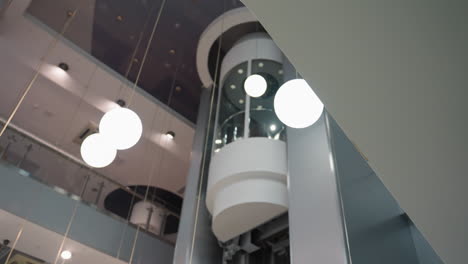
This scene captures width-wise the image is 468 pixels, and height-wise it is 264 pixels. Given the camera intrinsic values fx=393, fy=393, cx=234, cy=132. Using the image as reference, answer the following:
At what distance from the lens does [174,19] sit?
688cm

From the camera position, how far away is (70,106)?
8.44m

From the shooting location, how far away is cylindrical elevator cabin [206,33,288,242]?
452 cm

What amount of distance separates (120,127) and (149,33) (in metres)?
4.71

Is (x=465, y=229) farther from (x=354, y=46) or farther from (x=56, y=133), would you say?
(x=56, y=133)

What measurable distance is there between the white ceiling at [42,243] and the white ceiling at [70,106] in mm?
817

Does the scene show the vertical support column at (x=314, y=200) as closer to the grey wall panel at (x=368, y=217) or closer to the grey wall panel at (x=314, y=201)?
the grey wall panel at (x=314, y=201)

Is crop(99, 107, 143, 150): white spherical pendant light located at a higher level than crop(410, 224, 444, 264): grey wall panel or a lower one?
lower

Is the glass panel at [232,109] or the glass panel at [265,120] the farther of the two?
the glass panel at [232,109]

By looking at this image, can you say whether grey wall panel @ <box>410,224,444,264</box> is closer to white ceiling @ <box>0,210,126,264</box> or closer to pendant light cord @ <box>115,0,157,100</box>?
white ceiling @ <box>0,210,126,264</box>

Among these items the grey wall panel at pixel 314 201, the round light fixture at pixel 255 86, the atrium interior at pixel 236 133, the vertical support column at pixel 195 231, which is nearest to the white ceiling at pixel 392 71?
the atrium interior at pixel 236 133

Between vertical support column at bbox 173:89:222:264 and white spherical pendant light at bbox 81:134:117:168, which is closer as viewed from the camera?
white spherical pendant light at bbox 81:134:117:168

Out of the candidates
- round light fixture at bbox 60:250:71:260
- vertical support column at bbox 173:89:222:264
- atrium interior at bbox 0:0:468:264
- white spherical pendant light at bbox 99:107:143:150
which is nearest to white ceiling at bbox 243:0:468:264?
atrium interior at bbox 0:0:468:264

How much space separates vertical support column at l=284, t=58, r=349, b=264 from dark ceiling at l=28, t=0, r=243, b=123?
326cm

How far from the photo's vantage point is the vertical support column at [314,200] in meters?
3.48
